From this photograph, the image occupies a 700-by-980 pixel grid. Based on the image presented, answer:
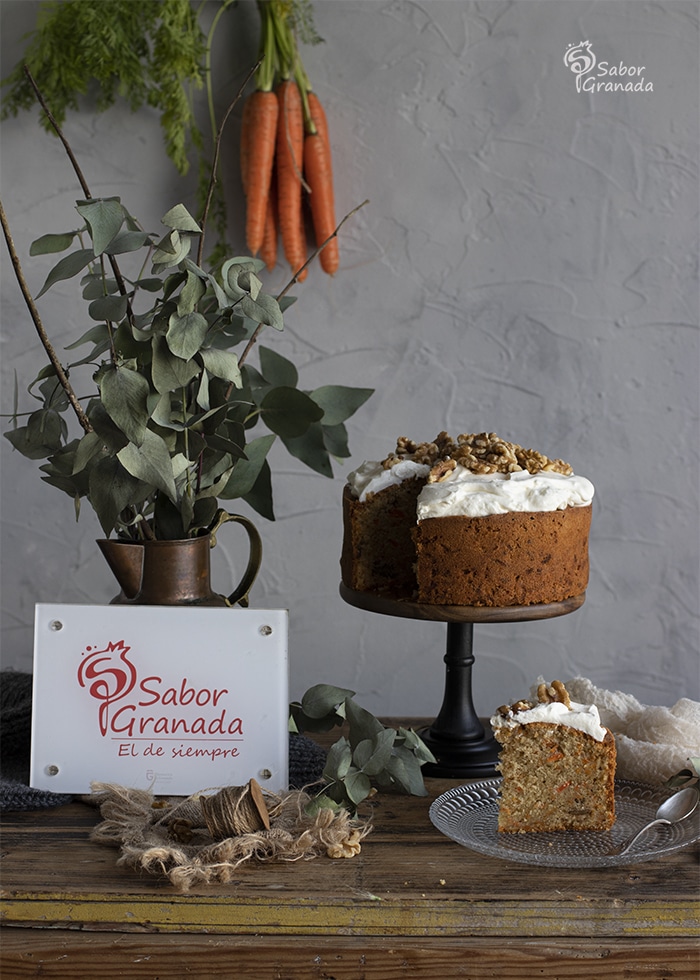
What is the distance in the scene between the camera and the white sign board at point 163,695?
1.03m

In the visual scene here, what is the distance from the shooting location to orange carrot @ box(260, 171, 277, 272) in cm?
195

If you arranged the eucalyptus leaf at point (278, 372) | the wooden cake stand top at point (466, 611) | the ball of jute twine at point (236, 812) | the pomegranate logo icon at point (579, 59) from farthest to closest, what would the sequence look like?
the pomegranate logo icon at point (579, 59)
the eucalyptus leaf at point (278, 372)
the wooden cake stand top at point (466, 611)
the ball of jute twine at point (236, 812)

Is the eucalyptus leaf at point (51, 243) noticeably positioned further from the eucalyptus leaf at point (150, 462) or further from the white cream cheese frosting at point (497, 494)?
the white cream cheese frosting at point (497, 494)

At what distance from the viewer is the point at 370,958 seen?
31.9 inches

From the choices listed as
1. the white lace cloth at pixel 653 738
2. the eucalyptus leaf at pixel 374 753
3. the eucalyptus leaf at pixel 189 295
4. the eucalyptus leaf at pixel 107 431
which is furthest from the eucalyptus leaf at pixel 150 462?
the white lace cloth at pixel 653 738

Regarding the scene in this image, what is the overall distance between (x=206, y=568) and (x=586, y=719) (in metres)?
0.46

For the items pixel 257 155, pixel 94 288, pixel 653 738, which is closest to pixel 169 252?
pixel 94 288

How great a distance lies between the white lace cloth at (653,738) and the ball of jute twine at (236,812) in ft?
1.43

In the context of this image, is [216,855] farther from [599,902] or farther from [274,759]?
[599,902]

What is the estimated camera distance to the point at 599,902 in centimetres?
84

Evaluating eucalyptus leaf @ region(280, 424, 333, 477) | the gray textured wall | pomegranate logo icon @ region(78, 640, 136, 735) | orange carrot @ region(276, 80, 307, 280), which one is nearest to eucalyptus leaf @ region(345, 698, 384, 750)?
pomegranate logo icon @ region(78, 640, 136, 735)

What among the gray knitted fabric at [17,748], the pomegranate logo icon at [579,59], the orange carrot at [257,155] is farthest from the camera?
the pomegranate logo icon at [579,59]

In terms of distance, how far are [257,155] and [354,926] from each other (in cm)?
149

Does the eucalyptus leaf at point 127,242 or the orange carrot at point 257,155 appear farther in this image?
the orange carrot at point 257,155
